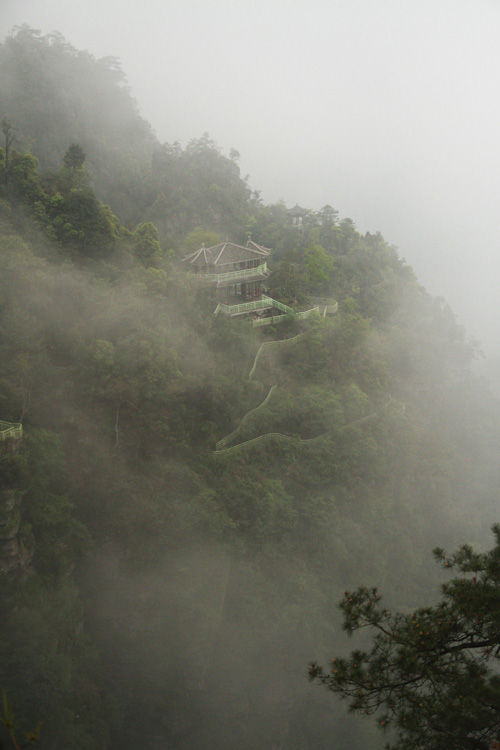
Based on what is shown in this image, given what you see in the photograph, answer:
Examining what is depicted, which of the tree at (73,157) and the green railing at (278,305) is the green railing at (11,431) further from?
the tree at (73,157)

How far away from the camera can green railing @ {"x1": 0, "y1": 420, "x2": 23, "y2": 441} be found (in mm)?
14519

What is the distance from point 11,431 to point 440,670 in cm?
1207

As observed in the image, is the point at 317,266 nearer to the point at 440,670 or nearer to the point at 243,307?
the point at 243,307

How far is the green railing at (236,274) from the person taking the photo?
2409cm

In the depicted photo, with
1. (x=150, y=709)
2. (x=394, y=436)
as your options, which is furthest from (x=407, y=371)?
(x=150, y=709)

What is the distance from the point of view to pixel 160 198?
3700cm

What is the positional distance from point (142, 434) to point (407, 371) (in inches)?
681

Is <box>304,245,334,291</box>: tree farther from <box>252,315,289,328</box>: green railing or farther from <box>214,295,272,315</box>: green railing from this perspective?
<box>252,315,289,328</box>: green railing

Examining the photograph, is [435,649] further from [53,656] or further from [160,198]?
[160,198]

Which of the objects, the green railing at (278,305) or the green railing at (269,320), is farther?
the green railing at (278,305)

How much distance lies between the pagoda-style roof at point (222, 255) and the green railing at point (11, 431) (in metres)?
11.9

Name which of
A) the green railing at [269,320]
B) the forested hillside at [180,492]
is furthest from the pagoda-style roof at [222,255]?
the green railing at [269,320]

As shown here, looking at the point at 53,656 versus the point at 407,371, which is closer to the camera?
the point at 53,656

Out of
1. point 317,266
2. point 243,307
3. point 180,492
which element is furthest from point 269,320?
point 180,492
